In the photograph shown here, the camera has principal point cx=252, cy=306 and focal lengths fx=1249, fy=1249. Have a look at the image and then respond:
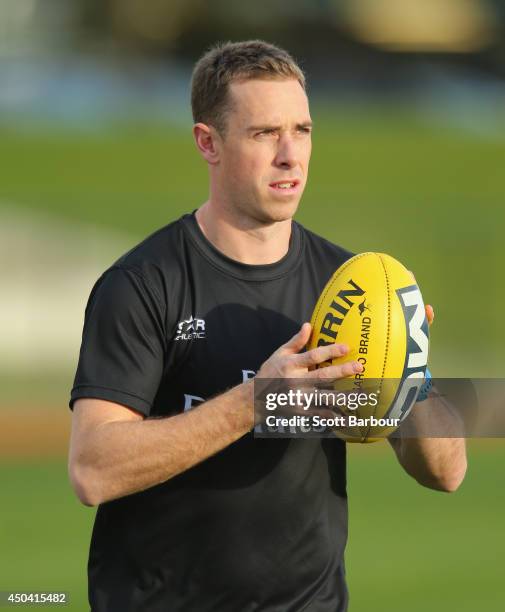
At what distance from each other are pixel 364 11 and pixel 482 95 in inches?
142

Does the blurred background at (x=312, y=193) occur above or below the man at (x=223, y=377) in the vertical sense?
above

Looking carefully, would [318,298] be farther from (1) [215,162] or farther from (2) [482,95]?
(2) [482,95]

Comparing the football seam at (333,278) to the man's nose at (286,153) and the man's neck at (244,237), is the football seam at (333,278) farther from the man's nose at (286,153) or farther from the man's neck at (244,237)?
the man's nose at (286,153)

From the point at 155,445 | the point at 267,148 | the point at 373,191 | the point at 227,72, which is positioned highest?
the point at 373,191

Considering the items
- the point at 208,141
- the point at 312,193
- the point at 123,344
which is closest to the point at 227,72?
the point at 208,141

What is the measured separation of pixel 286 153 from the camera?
4086mm

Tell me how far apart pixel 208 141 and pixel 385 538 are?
6.47 meters

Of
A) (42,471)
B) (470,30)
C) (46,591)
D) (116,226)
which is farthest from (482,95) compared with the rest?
(46,591)

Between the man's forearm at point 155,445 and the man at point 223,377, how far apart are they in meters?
0.03

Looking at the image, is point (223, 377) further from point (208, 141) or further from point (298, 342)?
point (208, 141)

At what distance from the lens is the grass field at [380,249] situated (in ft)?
30.7

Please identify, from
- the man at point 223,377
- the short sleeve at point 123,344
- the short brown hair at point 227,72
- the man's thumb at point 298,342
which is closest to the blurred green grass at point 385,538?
the man at point 223,377

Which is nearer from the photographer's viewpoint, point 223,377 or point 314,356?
point 314,356

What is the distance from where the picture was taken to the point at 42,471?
13117 millimetres
